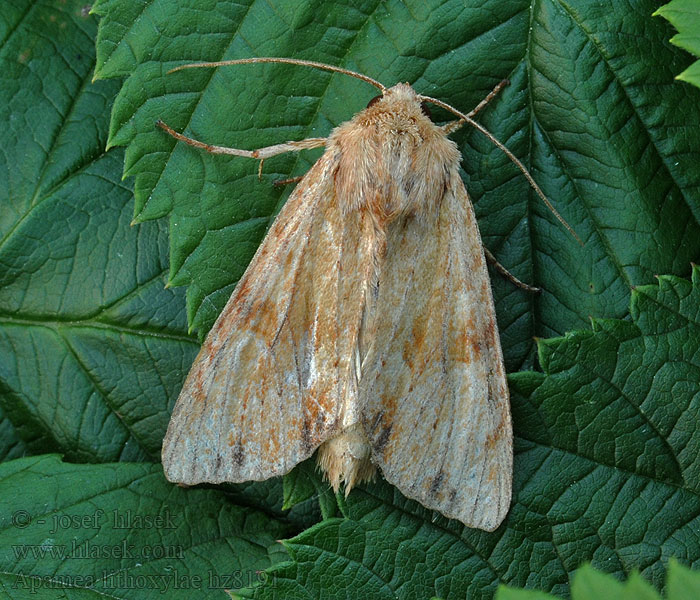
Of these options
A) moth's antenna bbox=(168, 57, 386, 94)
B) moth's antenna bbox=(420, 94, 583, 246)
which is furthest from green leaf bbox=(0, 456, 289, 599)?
moth's antenna bbox=(420, 94, 583, 246)

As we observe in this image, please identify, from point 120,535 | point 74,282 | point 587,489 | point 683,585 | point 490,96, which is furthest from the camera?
point 74,282

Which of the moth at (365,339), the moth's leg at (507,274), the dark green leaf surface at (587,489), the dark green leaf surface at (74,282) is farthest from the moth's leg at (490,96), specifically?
the dark green leaf surface at (74,282)

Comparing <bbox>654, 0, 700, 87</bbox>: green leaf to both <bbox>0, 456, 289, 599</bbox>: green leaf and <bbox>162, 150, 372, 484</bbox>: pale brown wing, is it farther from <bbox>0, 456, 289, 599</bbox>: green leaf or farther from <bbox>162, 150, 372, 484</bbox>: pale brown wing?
<bbox>0, 456, 289, 599</bbox>: green leaf

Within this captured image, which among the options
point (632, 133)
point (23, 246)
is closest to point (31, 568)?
point (23, 246)

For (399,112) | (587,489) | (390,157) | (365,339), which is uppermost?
(399,112)

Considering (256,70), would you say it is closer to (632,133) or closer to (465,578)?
(632,133)

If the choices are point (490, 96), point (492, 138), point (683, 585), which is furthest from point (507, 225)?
point (683, 585)

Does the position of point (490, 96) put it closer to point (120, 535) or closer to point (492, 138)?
point (492, 138)
